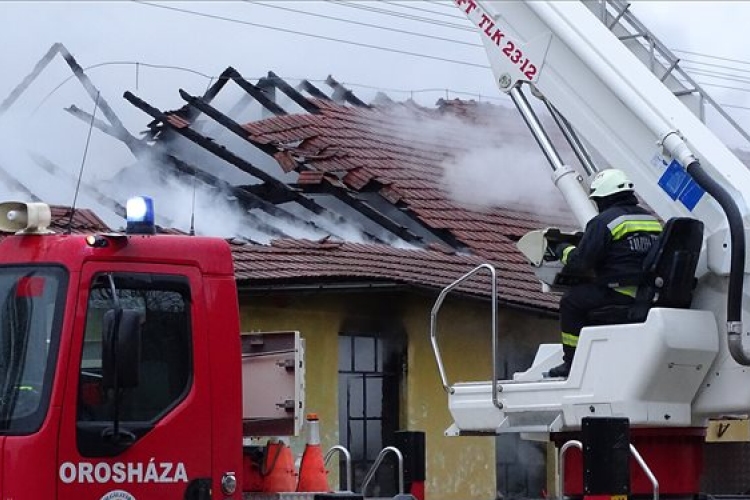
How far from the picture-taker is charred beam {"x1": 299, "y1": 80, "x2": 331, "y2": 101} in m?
17.0

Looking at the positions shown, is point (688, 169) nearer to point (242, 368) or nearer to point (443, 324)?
point (242, 368)

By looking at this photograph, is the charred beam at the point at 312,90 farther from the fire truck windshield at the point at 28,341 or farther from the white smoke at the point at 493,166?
the fire truck windshield at the point at 28,341

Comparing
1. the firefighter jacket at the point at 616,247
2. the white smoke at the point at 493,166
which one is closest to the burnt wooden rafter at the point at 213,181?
the white smoke at the point at 493,166

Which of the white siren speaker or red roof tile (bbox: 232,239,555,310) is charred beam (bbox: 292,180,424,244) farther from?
the white siren speaker

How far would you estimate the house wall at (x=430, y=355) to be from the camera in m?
13.0

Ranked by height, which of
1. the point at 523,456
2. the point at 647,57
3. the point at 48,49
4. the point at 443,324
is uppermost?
the point at 48,49

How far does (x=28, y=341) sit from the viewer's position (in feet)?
20.6

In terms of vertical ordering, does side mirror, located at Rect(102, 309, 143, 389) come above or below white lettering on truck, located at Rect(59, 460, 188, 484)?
above

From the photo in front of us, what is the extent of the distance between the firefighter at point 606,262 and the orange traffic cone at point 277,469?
1362 mm

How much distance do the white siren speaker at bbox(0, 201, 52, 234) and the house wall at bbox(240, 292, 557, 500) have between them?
6.01 metres

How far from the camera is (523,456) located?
1395 centimetres

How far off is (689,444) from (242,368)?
7.06ft

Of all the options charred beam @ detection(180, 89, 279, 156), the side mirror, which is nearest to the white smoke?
charred beam @ detection(180, 89, 279, 156)

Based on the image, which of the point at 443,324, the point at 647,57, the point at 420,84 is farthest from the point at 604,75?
the point at 420,84
